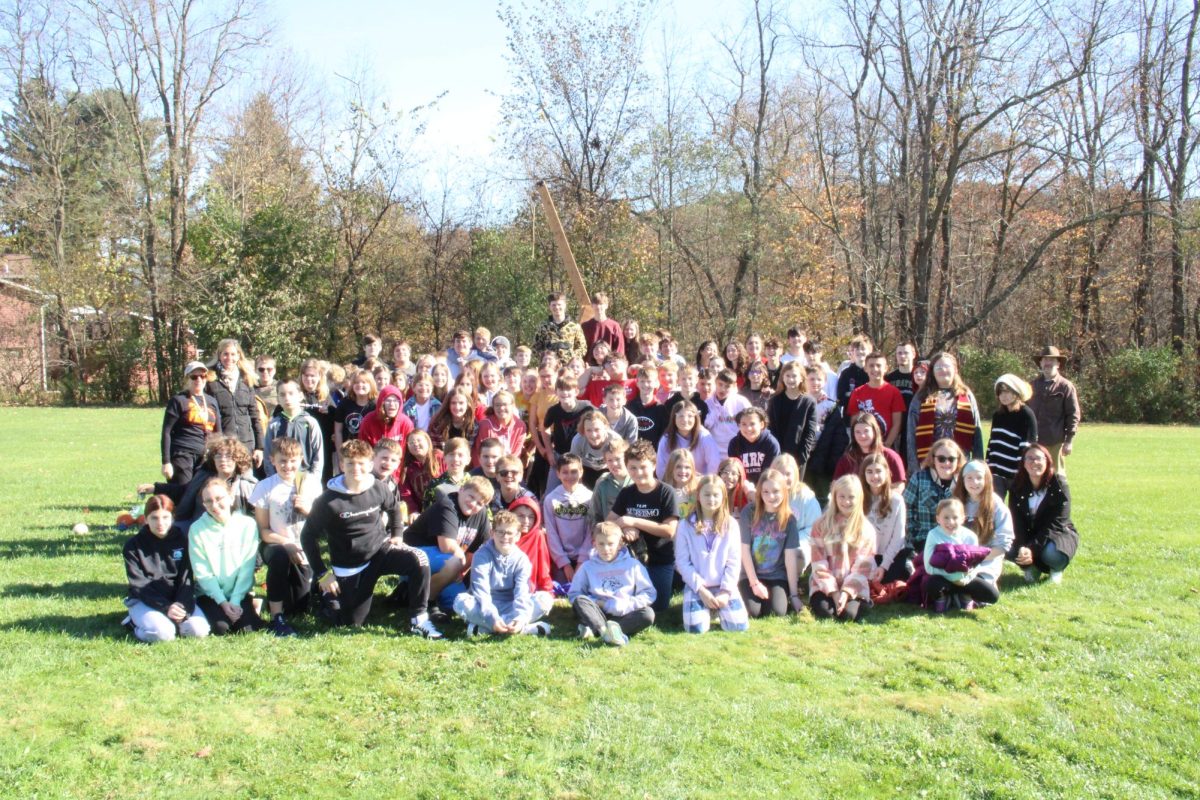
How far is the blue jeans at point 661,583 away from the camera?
5.76 m

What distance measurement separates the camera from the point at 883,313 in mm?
23375

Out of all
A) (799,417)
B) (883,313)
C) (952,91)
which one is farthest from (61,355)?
(799,417)

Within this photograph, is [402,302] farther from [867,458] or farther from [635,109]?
[867,458]

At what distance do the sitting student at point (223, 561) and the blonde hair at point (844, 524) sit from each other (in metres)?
3.58

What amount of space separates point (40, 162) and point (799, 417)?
3141cm

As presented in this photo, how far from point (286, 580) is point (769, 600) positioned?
302cm

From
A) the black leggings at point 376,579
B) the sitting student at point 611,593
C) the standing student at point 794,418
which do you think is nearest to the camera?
the sitting student at point 611,593

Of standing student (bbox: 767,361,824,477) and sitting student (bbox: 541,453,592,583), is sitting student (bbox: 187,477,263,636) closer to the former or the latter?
sitting student (bbox: 541,453,592,583)

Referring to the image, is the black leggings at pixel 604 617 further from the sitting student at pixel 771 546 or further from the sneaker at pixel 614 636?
the sitting student at pixel 771 546

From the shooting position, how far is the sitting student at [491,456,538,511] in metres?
5.96

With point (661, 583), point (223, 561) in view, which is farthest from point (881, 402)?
point (223, 561)

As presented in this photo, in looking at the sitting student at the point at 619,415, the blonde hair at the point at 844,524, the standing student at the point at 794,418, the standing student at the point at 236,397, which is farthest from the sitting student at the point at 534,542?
the standing student at the point at 236,397

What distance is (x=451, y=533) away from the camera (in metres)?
5.81

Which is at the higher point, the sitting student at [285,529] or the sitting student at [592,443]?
the sitting student at [592,443]
